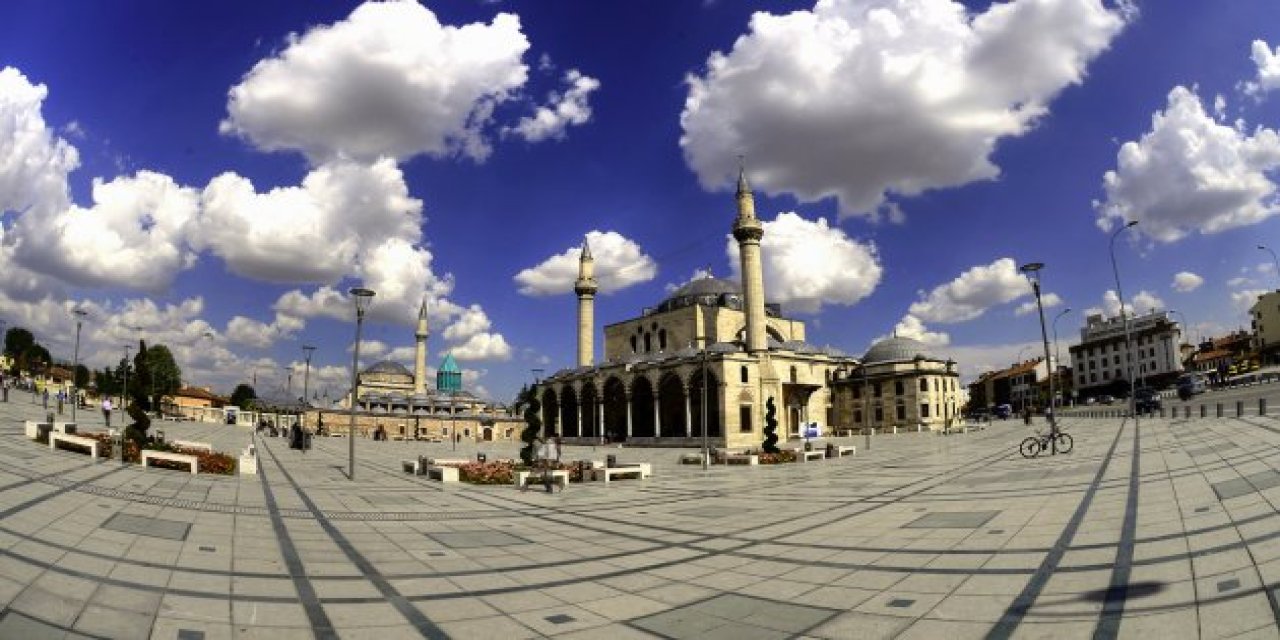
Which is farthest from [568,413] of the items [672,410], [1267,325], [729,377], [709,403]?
[1267,325]

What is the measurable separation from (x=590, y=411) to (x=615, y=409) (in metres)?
4.13

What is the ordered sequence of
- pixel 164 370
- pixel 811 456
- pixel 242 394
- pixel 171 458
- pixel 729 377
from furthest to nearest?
pixel 242 394, pixel 164 370, pixel 729 377, pixel 811 456, pixel 171 458

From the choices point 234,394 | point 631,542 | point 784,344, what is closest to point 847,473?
point 631,542

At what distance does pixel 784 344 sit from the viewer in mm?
73562

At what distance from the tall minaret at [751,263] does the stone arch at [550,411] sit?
2889cm

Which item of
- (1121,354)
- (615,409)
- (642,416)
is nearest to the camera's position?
(642,416)

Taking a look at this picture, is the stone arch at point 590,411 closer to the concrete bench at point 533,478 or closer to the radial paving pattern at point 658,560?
the concrete bench at point 533,478

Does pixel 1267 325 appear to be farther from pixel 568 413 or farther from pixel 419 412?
pixel 419 412

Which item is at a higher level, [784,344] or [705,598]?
[784,344]

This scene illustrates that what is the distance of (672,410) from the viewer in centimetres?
6912

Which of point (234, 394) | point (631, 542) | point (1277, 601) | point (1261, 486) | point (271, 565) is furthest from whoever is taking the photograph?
point (234, 394)

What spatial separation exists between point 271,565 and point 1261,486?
14857mm

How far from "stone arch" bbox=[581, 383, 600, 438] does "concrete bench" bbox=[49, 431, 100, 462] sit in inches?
2042

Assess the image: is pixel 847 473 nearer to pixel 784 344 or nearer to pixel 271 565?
pixel 271 565
